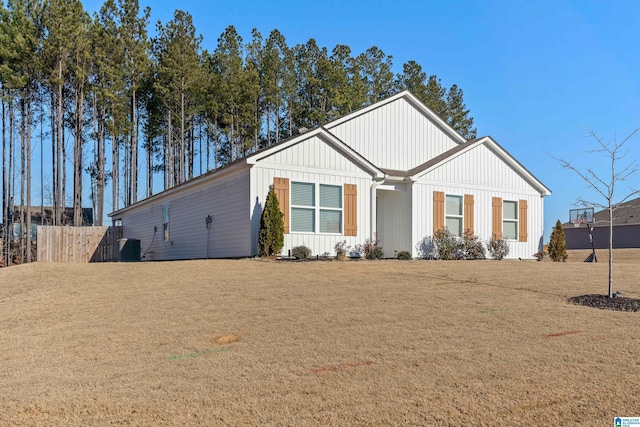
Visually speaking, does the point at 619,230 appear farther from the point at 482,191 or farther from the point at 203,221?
the point at 203,221

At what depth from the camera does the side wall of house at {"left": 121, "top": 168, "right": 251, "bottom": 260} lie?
52.4 ft

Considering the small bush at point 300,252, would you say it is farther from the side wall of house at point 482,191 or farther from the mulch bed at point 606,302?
the mulch bed at point 606,302

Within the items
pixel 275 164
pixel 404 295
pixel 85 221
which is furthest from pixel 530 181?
pixel 85 221

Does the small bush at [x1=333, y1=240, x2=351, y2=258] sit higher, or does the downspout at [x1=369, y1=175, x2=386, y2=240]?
the downspout at [x1=369, y1=175, x2=386, y2=240]

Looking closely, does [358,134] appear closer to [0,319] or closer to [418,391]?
[0,319]

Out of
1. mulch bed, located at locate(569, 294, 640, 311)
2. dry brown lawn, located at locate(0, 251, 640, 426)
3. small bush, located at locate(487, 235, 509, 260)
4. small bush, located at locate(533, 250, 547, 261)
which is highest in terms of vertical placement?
small bush, located at locate(487, 235, 509, 260)

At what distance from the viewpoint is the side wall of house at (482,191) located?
1802cm

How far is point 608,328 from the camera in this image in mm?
7164

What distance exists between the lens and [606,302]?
29.2 feet

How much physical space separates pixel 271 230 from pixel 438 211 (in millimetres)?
6427

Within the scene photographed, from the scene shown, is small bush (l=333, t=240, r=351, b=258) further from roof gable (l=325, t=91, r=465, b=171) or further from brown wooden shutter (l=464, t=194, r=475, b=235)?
brown wooden shutter (l=464, t=194, r=475, b=235)

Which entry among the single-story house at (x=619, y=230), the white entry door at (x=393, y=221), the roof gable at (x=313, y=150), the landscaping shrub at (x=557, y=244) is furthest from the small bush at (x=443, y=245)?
the single-story house at (x=619, y=230)

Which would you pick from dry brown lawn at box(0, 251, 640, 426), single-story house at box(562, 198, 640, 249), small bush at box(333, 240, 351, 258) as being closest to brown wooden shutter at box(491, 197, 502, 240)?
small bush at box(333, 240, 351, 258)

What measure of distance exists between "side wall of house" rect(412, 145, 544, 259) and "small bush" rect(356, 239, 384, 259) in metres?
1.56
